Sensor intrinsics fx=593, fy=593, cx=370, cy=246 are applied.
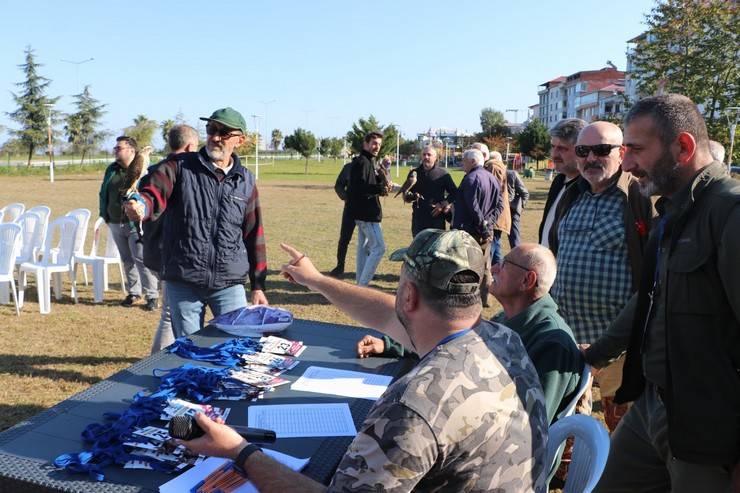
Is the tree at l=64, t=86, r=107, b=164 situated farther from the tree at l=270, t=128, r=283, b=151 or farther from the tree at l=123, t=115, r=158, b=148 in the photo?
the tree at l=270, t=128, r=283, b=151

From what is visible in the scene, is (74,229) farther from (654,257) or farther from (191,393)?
(654,257)

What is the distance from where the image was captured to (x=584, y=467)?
2.04 m

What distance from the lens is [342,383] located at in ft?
9.08

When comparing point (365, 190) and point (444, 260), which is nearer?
point (444, 260)

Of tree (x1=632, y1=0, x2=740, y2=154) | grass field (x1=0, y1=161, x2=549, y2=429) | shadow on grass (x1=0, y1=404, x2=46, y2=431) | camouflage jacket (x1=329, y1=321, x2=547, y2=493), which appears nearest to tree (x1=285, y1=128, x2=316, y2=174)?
tree (x1=632, y1=0, x2=740, y2=154)

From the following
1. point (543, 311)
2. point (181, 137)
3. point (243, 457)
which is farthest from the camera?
point (181, 137)

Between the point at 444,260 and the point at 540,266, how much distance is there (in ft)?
3.73

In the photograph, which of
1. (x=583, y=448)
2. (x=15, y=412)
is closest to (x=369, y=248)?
(x=15, y=412)

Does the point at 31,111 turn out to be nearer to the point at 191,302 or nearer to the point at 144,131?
the point at 144,131

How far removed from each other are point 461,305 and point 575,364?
41.2 inches

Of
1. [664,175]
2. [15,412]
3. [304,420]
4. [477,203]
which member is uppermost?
[664,175]

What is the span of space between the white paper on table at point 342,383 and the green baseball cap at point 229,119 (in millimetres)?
1786

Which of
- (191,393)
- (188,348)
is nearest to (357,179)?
(188,348)

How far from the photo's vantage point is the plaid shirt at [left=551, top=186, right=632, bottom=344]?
343 centimetres
